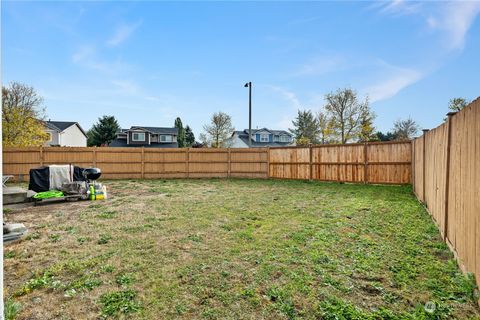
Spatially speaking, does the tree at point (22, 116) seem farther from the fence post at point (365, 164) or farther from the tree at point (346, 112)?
the tree at point (346, 112)

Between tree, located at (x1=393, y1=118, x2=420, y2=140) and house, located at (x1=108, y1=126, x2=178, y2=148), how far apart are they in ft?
93.2

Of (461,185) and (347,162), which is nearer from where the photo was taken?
(461,185)

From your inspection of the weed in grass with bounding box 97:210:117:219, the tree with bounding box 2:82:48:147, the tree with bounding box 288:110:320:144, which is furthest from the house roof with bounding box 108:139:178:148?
the weed in grass with bounding box 97:210:117:219

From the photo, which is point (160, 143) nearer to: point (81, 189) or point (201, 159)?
point (201, 159)

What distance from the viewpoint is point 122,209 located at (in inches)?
225

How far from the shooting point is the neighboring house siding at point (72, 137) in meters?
29.1

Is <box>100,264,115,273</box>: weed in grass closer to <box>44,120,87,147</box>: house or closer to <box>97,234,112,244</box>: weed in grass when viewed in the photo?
<box>97,234,112,244</box>: weed in grass

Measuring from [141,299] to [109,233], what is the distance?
2190 millimetres

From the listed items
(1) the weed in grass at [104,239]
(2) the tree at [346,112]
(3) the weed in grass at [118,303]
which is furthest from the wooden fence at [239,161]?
(2) the tree at [346,112]

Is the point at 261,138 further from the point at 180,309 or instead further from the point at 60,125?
the point at 180,309

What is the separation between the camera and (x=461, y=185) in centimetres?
267

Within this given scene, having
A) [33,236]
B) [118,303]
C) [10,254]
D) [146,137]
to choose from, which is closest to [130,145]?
[146,137]

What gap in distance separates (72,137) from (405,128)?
136 ft

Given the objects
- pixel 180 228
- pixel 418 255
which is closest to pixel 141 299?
pixel 180 228
